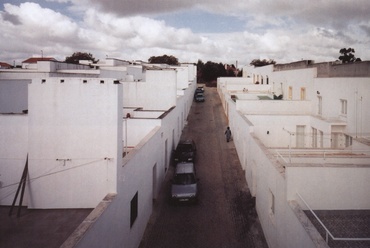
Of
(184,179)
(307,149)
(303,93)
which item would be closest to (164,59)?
(303,93)

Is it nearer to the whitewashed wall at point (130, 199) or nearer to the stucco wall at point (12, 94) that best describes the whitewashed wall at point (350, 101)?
the whitewashed wall at point (130, 199)

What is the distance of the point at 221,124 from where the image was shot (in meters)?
33.1

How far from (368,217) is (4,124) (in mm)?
10756

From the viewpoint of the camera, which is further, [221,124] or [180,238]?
[221,124]

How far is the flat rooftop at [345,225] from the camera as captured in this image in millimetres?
7569

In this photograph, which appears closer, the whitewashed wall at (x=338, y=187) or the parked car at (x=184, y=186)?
the whitewashed wall at (x=338, y=187)

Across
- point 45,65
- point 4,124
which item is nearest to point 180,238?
point 4,124

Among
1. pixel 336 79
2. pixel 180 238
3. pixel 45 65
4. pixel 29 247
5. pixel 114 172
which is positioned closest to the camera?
pixel 29 247

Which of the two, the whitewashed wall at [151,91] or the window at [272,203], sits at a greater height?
the whitewashed wall at [151,91]

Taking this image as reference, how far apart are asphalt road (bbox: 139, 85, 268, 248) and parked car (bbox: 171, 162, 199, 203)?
1.35ft

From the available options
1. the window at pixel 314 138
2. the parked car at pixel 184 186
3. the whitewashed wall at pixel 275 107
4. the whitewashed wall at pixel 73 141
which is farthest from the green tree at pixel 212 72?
the whitewashed wall at pixel 73 141

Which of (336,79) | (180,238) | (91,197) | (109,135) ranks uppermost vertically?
(336,79)

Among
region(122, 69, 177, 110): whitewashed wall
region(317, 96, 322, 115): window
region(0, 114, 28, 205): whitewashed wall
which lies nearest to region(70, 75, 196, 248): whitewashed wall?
region(0, 114, 28, 205): whitewashed wall

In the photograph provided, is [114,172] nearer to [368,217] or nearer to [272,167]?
[272,167]
